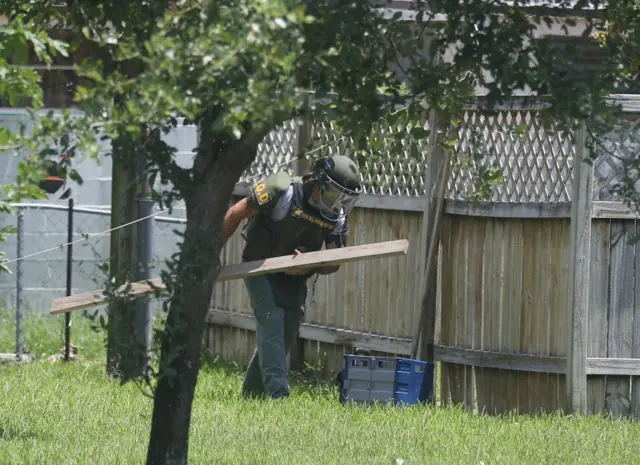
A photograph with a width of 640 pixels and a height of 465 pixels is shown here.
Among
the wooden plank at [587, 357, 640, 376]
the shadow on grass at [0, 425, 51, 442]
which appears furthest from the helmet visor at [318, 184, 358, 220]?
the shadow on grass at [0, 425, 51, 442]

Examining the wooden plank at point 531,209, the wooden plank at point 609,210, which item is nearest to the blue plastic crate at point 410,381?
the wooden plank at point 531,209

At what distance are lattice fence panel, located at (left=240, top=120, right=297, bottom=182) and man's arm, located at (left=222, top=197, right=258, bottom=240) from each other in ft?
6.53

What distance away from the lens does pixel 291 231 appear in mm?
8883

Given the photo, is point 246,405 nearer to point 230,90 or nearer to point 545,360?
point 545,360

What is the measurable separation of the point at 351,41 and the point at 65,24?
2030 mm

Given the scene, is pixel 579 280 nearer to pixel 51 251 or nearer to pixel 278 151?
pixel 278 151

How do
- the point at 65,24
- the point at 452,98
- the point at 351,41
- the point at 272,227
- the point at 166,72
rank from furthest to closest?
the point at 272,227
the point at 65,24
the point at 452,98
the point at 351,41
the point at 166,72

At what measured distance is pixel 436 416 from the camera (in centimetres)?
835

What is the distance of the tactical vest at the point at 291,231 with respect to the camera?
8.80 metres

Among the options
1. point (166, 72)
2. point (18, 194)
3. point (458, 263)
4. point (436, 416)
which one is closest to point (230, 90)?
point (166, 72)

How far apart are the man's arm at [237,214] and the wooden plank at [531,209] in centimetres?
149

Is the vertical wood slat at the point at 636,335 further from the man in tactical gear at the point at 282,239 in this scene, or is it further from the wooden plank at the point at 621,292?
the man in tactical gear at the point at 282,239

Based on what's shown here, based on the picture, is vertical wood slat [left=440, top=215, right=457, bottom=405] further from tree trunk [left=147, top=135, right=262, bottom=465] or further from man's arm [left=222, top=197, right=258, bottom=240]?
tree trunk [left=147, top=135, right=262, bottom=465]

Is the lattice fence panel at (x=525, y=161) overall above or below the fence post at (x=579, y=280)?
above
